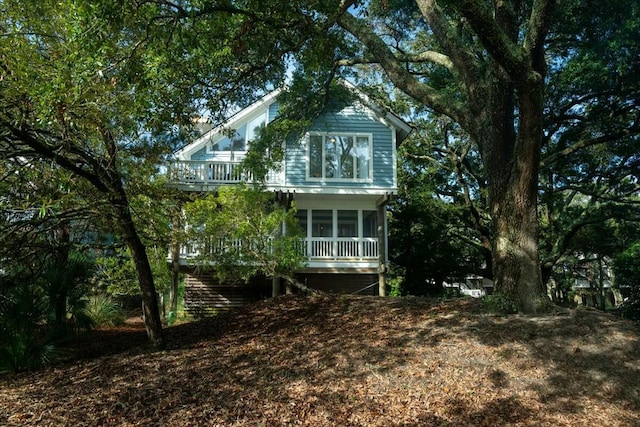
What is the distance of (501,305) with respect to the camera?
26.3 feet

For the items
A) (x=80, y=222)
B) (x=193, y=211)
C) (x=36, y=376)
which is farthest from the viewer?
(x=193, y=211)

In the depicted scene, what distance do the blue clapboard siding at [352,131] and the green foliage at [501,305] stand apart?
30.3 ft

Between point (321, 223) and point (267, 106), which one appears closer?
point (267, 106)

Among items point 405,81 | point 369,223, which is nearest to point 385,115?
point 369,223

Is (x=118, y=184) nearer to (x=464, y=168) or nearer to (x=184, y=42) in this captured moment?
(x=184, y=42)

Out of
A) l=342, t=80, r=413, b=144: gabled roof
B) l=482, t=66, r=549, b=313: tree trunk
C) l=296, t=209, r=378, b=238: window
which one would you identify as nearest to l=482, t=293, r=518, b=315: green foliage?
l=482, t=66, r=549, b=313: tree trunk

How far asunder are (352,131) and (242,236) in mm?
8027

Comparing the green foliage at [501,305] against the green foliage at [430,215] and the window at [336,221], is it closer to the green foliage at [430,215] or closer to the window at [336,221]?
the window at [336,221]

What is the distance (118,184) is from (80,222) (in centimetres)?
186

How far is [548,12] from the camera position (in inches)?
274

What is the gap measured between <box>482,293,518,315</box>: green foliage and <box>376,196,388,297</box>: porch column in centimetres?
826

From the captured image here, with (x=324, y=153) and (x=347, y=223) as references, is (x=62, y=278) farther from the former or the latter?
(x=347, y=223)

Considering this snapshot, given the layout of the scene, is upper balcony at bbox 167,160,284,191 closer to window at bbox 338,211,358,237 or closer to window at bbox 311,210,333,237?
window at bbox 311,210,333,237

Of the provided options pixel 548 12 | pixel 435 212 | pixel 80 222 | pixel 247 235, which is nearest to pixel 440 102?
pixel 548 12
